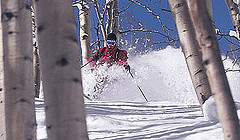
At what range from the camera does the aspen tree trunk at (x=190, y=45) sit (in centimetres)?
236

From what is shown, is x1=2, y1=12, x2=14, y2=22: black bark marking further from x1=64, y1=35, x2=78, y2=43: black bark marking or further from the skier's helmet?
the skier's helmet

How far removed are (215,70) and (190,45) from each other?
163cm

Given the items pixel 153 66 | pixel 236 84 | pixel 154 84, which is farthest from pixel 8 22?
pixel 236 84

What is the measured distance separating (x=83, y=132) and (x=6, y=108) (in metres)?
0.82

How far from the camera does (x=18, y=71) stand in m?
1.71

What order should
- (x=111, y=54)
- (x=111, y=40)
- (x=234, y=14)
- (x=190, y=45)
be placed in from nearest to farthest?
(x=190, y=45), (x=234, y=14), (x=111, y=54), (x=111, y=40)

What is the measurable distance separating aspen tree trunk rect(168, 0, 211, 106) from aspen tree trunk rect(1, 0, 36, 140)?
1166mm

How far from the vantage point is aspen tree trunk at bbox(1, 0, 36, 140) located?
1611mm

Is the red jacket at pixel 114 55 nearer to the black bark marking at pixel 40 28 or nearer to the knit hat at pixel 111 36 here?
the knit hat at pixel 111 36

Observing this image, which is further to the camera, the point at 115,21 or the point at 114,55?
the point at 115,21

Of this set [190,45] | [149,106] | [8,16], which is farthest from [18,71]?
[149,106]

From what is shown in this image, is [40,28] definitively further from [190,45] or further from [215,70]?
[190,45]

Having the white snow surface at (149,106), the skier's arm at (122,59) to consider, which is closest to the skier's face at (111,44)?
the skier's arm at (122,59)

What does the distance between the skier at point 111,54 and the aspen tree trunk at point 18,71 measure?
4.98 m
